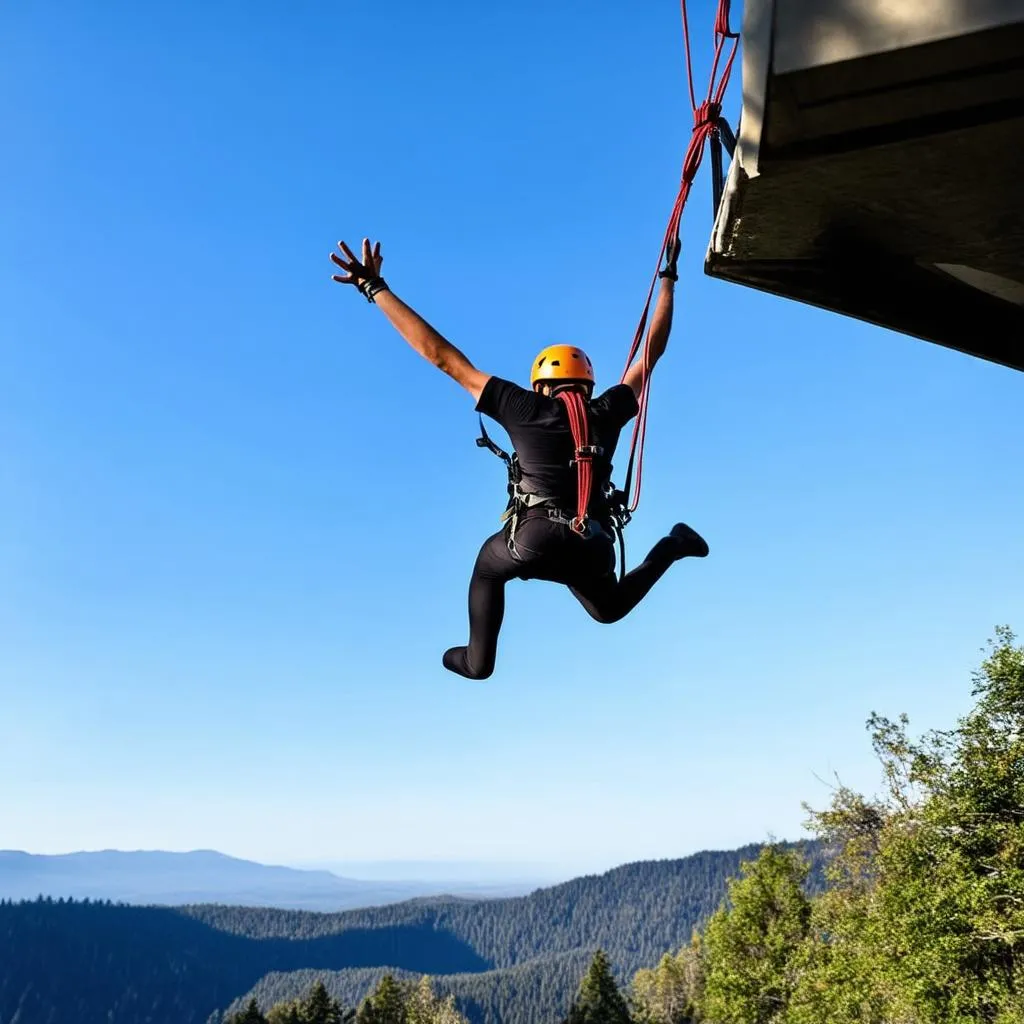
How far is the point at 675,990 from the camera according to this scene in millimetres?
80938

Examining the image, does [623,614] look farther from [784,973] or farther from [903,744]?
[784,973]

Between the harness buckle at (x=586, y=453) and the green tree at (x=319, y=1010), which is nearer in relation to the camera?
the harness buckle at (x=586, y=453)

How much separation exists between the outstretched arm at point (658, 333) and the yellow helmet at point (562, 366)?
0.26 meters

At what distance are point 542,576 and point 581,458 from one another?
732 millimetres

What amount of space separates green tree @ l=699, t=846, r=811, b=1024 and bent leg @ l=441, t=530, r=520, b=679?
130ft

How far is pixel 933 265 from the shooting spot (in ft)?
8.09

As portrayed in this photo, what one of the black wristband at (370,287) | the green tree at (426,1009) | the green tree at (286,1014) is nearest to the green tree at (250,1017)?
the green tree at (286,1014)

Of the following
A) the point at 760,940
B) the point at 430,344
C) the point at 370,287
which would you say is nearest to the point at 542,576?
the point at 430,344

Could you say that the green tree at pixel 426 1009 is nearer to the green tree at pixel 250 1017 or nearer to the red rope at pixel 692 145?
the green tree at pixel 250 1017

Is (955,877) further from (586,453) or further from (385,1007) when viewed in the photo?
(385,1007)

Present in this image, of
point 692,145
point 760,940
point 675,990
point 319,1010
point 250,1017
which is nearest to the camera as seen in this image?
point 692,145

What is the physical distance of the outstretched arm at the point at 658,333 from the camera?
5152 mm

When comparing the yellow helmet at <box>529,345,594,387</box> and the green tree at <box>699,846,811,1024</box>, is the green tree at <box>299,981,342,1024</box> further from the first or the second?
the yellow helmet at <box>529,345,594,387</box>

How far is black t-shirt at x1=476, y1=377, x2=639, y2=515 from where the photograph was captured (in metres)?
4.71
